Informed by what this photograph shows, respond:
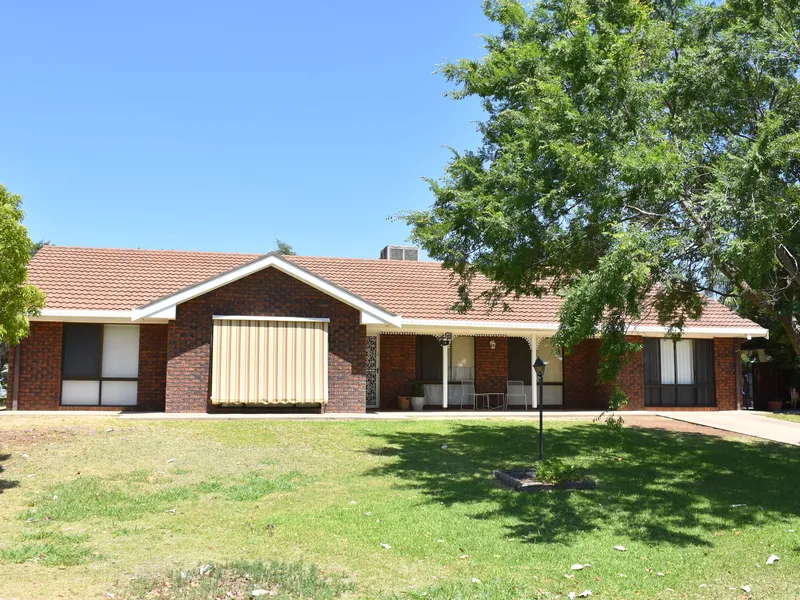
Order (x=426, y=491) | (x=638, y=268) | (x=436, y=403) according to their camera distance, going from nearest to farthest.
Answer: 1. (x=638, y=268)
2. (x=426, y=491)
3. (x=436, y=403)

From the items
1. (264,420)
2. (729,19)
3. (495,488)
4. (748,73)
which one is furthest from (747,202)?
(264,420)

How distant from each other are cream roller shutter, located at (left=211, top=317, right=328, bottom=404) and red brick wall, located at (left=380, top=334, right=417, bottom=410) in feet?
10.1

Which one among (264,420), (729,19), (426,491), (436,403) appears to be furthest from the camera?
(436,403)

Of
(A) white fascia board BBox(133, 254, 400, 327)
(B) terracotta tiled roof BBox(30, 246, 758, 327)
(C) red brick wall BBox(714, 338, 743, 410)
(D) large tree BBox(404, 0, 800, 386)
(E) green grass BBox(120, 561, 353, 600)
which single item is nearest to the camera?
(E) green grass BBox(120, 561, 353, 600)

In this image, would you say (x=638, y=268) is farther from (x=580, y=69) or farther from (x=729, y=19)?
(x=729, y=19)

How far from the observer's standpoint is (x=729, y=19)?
11.3 meters

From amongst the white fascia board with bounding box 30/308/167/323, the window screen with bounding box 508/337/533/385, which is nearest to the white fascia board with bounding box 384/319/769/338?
the window screen with bounding box 508/337/533/385

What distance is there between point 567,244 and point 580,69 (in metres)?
2.56

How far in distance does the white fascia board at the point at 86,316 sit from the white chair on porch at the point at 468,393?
8.82 meters

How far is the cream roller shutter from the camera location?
712 inches

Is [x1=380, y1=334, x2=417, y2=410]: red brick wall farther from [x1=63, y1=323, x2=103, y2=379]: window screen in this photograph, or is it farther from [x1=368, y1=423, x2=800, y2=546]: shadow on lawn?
[x1=63, y1=323, x2=103, y2=379]: window screen

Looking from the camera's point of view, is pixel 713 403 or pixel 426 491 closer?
pixel 426 491

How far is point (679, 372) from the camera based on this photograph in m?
23.0

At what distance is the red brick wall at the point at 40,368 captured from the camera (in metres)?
18.7
